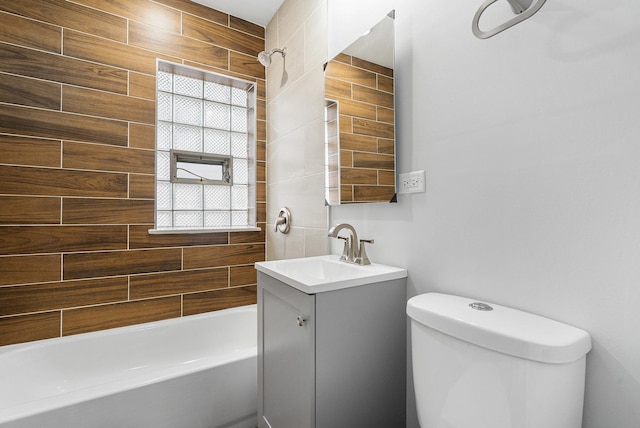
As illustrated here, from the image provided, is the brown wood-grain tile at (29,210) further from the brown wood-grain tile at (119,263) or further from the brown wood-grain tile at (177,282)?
the brown wood-grain tile at (177,282)

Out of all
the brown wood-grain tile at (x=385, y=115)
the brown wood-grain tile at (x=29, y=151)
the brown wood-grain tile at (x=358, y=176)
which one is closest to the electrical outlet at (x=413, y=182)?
the brown wood-grain tile at (x=358, y=176)

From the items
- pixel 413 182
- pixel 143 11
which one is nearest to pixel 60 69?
pixel 143 11

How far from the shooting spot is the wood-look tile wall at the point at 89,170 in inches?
66.0

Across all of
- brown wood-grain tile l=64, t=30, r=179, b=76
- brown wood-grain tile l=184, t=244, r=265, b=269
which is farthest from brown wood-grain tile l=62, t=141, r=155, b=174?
brown wood-grain tile l=184, t=244, r=265, b=269

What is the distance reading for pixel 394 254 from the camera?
1.29 m

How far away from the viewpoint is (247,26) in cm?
238

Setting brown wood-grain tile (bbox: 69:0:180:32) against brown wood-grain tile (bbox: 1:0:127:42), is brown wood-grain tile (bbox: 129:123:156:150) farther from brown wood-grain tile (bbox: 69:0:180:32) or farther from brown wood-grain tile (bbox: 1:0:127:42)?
brown wood-grain tile (bbox: 69:0:180:32)

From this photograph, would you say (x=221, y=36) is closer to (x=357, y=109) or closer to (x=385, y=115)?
(x=357, y=109)

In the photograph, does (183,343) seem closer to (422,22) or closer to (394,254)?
(394,254)

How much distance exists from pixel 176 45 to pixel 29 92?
89cm

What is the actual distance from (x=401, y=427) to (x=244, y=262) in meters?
1.55

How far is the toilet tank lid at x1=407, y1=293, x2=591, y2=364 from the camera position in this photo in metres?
0.65

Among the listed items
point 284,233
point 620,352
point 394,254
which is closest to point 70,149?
point 284,233

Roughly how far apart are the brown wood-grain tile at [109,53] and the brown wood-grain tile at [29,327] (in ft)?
5.02
